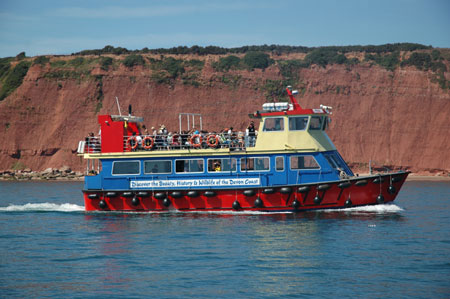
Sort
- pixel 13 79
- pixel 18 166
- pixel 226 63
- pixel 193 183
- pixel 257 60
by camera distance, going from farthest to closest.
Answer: pixel 257 60 < pixel 226 63 < pixel 13 79 < pixel 18 166 < pixel 193 183

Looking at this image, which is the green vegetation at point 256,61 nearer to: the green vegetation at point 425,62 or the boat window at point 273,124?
the green vegetation at point 425,62

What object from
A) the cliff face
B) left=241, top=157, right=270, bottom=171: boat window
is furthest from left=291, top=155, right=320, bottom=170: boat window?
the cliff face

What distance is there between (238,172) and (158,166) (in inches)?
153

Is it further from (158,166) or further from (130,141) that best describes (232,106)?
(158,166)

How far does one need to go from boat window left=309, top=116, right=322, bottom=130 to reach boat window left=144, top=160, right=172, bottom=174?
677 centimetres

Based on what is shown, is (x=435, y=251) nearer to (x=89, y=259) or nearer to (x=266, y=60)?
(x=89, y=259)

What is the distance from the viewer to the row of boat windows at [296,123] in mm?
26906

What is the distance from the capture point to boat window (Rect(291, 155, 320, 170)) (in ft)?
86.8

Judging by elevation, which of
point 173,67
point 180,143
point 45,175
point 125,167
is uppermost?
point 173,67

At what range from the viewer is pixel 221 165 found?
90.7 feet

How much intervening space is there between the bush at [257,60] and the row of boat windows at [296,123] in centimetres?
5128

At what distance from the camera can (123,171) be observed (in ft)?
93.6

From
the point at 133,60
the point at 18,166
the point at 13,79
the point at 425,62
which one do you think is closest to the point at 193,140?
the point at 18,166

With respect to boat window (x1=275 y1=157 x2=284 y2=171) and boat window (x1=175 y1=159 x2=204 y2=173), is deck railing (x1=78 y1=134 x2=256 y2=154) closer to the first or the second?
boat window (x1=175 y1=159 x2=204 y2=173)
